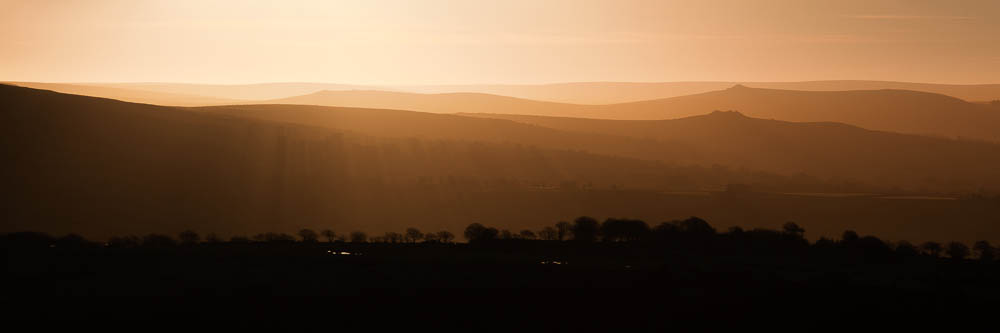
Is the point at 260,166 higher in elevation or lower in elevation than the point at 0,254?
higher

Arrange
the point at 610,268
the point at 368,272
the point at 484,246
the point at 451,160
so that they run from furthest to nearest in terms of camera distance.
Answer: the point at 451,160, the point at 484,246, the point at 610,268, the point at 368,272

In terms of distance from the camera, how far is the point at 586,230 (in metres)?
65.2

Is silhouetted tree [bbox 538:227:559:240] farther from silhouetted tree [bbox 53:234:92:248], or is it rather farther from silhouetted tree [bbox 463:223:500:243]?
silhouetted tree [bbox 53:234:92:248]

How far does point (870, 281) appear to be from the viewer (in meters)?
47.9

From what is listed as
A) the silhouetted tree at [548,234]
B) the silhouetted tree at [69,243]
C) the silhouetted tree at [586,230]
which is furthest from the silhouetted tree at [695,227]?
the silhouetted tree at [69,243]

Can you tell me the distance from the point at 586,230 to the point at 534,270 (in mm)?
Answer: 18138

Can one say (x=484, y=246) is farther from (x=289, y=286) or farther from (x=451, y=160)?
(x=451, y=160)

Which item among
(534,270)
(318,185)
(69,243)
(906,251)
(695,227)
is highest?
(318,185)

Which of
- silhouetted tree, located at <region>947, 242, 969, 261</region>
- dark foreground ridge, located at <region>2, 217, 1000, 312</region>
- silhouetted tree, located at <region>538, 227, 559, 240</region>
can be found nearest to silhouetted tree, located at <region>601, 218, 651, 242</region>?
dark foreground ridge, located at <region>2, 217, 1000, 312</region>

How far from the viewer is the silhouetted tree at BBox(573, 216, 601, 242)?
→ 64750 millimetres

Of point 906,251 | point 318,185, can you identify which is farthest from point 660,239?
point 318,185

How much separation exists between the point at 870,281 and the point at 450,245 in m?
26.3

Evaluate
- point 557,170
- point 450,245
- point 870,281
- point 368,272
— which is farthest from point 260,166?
point 870,281

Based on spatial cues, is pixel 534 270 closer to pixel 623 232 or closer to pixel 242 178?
pixel 623 232
